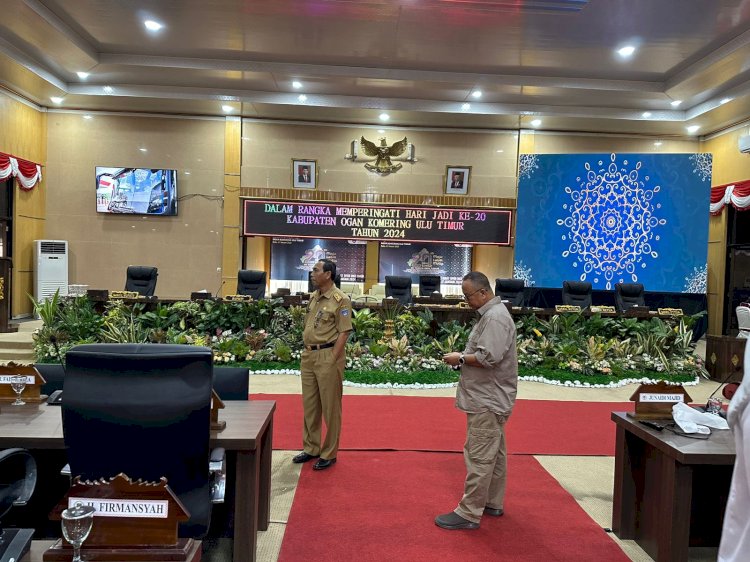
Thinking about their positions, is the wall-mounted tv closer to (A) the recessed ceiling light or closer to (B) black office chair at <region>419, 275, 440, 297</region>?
(A) the recessed ceiling light

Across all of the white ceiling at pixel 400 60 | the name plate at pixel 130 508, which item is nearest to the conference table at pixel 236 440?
the name plate at pixel 130 508

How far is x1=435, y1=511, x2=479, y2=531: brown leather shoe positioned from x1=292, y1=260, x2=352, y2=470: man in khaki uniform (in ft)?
3.38

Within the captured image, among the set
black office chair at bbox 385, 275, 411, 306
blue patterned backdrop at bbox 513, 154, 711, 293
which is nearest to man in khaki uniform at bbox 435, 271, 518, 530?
black office chair at bbox 385, 275, 411, 306

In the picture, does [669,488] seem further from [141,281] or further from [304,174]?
[304,174]

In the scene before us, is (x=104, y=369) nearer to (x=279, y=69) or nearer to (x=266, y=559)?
(x=266, y=559)

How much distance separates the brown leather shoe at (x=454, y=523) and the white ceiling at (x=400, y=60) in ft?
20.1

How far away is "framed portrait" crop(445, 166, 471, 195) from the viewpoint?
38.5ft

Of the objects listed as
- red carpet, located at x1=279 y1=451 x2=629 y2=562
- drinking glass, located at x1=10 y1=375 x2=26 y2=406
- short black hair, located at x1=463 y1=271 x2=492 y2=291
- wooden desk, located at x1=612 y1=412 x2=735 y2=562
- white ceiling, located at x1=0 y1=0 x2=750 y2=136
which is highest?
white ceiling, located at x1=0 y1=0 x2=750 y2=136

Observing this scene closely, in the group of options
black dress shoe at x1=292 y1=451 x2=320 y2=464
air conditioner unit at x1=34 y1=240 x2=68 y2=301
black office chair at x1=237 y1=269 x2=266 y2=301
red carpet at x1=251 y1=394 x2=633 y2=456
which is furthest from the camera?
air conditioner unit at x1=34 y1=240 x2=68 y2=301

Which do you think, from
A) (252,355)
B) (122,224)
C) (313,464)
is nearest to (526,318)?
(252,355)

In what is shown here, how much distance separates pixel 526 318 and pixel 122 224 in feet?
27.5

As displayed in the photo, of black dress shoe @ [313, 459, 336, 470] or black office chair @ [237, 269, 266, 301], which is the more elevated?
black office chair @ [237, 269, 266, 301]

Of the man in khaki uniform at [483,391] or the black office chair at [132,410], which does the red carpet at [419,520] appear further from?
the black office chair at [132,410]

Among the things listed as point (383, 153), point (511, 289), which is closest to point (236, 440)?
point (511, 289)
